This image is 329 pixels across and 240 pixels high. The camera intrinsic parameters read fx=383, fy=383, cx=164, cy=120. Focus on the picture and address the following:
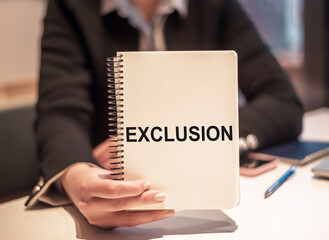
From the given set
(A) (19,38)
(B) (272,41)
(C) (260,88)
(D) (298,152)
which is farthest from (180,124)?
(B) (272,41)

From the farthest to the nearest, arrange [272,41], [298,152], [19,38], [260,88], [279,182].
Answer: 1. [272,41]
2. [19,38]
3. [260,88]
4. [298,152]
5. [279,182]

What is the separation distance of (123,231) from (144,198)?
0.27 ft

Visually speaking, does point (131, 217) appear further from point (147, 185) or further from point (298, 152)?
point (298, 152)

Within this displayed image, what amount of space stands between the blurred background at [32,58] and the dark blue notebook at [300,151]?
44cm

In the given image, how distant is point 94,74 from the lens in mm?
1081

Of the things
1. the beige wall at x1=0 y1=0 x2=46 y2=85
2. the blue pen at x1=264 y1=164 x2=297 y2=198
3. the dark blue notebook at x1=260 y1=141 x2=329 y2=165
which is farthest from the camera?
the beige wall at x1=0 y1=0 x2=46 y2=85

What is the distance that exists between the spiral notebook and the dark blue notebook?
0.33m

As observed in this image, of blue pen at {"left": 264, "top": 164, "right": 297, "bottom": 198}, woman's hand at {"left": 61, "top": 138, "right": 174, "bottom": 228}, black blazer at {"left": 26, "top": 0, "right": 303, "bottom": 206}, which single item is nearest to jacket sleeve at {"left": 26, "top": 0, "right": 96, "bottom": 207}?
black blazer at {"left": 26, "top": 0, "right": 303, "bottom": 206}

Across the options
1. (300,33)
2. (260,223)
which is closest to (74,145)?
(260,223)

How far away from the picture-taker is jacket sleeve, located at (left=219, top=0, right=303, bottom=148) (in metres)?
0.89

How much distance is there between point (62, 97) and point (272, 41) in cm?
235

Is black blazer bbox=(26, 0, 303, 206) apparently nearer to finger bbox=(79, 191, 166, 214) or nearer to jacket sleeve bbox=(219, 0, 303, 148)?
jacket sleeve bbox=(219, 0, 303, 148)

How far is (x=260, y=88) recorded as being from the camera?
1044 millimetres

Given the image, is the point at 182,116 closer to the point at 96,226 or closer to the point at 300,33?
the point at 96,226
